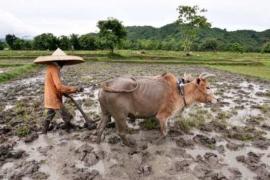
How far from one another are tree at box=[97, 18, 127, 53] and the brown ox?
2703 cm

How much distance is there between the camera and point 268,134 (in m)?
7.06

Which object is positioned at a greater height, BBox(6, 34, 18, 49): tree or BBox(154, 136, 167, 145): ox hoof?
BBox(154, 136, 167, 145): ox hoof

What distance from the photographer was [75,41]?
52.1m

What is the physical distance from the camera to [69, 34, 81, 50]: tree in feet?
169

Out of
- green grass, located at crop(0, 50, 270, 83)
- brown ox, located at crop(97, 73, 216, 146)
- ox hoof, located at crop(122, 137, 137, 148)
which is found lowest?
green grass, located at crop(0, 50, 270, 83)

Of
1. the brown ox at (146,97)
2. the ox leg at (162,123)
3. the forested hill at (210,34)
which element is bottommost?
the forested hill at (210,34)

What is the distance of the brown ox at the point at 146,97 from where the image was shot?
590 cm

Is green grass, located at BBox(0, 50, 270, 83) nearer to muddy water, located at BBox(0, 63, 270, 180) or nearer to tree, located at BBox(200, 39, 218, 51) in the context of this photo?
muddy water, located at BBox(0, 63, 270, 180)

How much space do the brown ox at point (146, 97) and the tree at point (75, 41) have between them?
4636cm

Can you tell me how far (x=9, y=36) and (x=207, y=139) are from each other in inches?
2295

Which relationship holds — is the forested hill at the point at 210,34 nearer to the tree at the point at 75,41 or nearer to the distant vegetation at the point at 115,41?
the distant vegetation at the point at 115,41

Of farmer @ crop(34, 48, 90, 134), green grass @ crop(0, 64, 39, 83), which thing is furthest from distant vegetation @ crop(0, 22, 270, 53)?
farmer @ crop(34, 48, 90, 134)

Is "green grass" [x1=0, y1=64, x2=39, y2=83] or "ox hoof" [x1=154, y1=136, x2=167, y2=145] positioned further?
"green grass" [x1=0, y1=64, x2=39, y2=83]

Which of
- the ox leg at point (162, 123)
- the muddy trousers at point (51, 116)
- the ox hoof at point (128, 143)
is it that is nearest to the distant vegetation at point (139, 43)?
the muddy trousers at point (51, 116)
